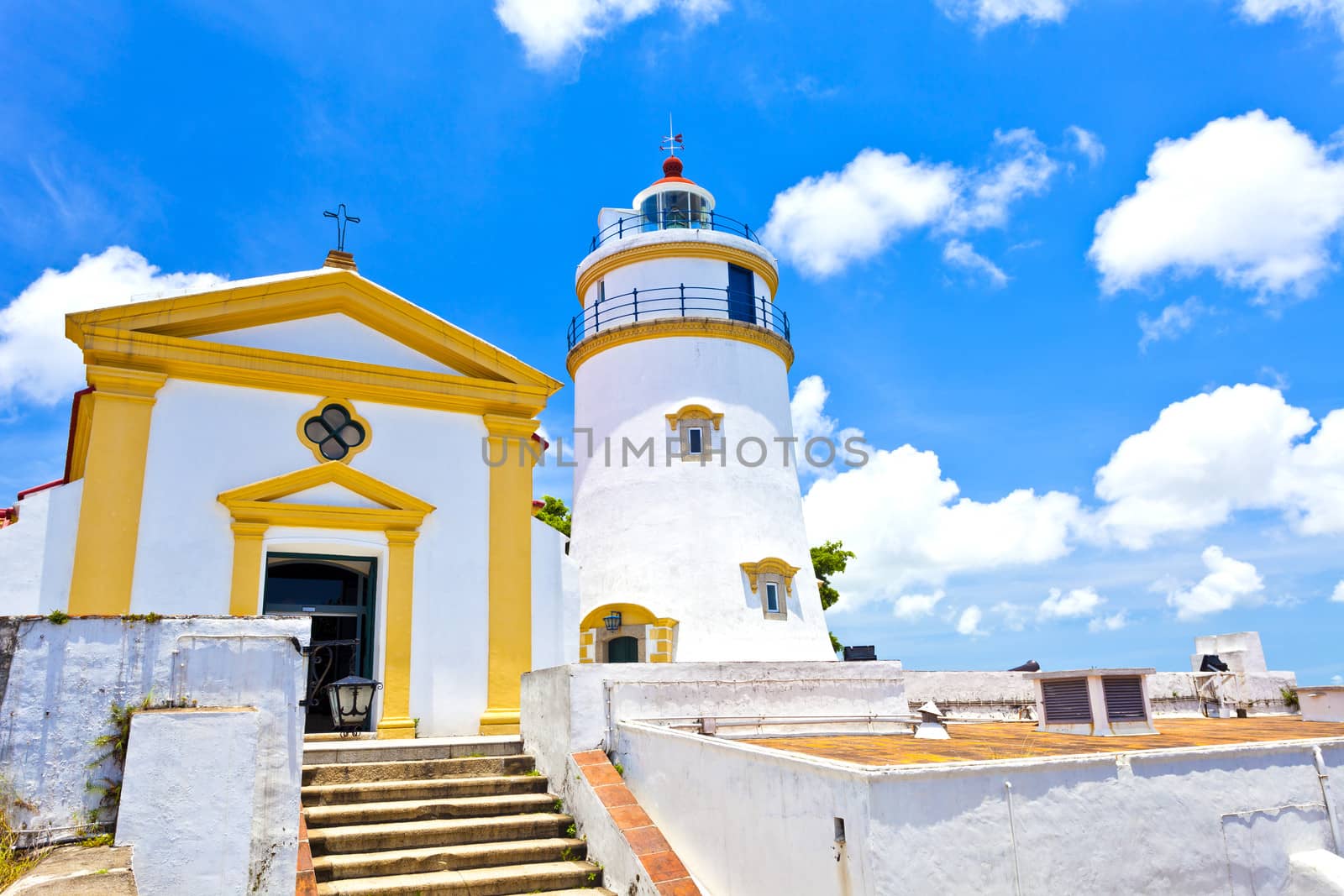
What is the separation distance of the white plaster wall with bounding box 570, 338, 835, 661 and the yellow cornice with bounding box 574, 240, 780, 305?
1977 mm

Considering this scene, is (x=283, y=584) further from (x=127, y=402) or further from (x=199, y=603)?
(x=127, y=402)

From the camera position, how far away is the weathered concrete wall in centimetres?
1728

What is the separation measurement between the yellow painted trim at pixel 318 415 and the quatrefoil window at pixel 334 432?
0.04 feet

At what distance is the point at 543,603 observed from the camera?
1366 centimetres

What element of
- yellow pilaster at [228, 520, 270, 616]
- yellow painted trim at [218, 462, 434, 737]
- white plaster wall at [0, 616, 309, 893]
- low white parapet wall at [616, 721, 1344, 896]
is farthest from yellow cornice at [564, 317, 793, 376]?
white plaster wall at [0, 616, 309, 893]

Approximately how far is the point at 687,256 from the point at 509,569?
9633mm

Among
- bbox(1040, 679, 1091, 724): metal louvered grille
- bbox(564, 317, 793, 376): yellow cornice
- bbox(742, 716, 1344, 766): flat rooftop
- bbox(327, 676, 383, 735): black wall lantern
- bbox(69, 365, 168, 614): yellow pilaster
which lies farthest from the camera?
bbox(564, 317, 793, 376): yellow cornice

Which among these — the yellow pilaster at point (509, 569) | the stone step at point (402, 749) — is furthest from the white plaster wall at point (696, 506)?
the stone step at point (402, 749)

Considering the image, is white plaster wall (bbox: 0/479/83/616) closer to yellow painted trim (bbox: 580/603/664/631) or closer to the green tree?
yellow painted trim (bbox: 580/603/664/631)

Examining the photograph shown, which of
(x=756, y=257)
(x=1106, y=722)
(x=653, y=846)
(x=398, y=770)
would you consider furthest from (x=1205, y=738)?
(x=756, y=257)

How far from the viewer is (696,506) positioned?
62.5 ft

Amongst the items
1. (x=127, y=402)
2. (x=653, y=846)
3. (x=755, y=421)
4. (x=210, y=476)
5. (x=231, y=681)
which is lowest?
(x=653, y=846)

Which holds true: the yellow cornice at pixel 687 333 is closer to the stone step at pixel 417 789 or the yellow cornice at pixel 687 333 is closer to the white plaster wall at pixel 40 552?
the white plaster wall at pixel 40 552

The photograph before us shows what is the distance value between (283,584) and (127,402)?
306cm
